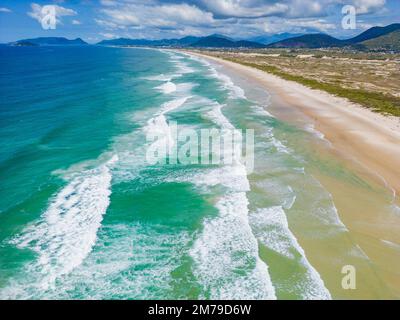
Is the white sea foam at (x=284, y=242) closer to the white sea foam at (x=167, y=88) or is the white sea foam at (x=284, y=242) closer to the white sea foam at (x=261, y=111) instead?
the white sea foam at (x=261, y=111)

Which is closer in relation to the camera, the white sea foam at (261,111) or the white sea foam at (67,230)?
the white sea foam at (67,230)

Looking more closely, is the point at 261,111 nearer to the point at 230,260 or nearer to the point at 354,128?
the point at 354,128

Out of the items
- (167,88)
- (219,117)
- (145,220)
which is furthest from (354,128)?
(167,88)

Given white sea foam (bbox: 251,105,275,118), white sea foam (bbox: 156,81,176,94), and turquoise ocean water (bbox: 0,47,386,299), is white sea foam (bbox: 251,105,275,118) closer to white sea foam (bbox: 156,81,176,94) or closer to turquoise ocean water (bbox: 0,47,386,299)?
Answer: turquoise ocean water (bbox: 0,47,386,299)

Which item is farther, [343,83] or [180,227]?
[343,83]

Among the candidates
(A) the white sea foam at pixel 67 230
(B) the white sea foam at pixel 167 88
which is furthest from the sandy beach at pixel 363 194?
(B) the white sea foam at pixel 167 88
